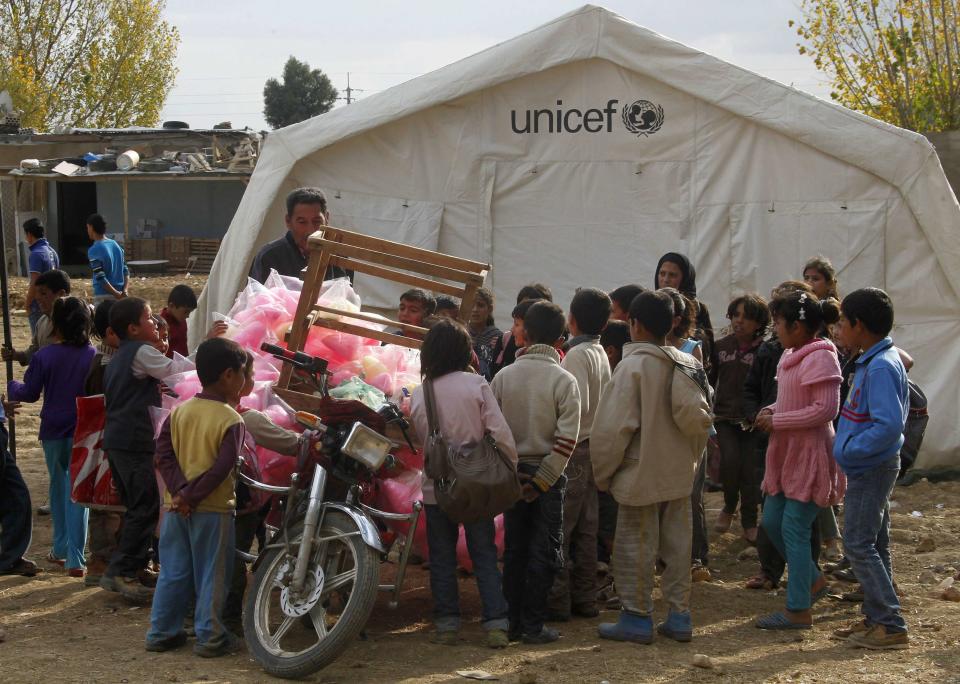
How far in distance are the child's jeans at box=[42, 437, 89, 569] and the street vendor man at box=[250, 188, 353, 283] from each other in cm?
150

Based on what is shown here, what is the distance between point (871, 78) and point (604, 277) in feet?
33.5

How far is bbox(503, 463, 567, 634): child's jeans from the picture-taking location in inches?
198

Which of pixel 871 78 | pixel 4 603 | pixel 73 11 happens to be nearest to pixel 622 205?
pixel 4 603

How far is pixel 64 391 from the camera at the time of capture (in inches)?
248

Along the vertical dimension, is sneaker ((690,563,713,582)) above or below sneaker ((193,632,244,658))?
below

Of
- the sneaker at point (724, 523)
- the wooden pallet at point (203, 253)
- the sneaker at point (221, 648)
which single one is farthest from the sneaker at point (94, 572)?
the wooden pallet at point (203, 253)

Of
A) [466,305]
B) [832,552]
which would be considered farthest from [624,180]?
[466,305]

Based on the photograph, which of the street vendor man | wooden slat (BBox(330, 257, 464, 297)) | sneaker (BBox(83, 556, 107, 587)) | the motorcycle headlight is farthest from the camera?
the street vendor man

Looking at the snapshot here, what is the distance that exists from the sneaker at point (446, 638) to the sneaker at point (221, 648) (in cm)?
83

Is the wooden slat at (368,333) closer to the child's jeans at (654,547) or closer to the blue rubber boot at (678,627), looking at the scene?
the child's jeans at (654,547)

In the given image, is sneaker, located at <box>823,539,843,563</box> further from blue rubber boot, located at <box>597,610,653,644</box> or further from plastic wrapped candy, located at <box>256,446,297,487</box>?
plastic wrapped candy, located at <box>256,446,297,487</box>

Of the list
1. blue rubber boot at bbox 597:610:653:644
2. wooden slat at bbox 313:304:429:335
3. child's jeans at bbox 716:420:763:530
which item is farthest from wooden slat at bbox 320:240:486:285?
child's jeans at bbox 716:420:763:530

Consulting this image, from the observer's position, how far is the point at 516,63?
30.3ft

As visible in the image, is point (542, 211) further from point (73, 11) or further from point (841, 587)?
point (73, 11)
